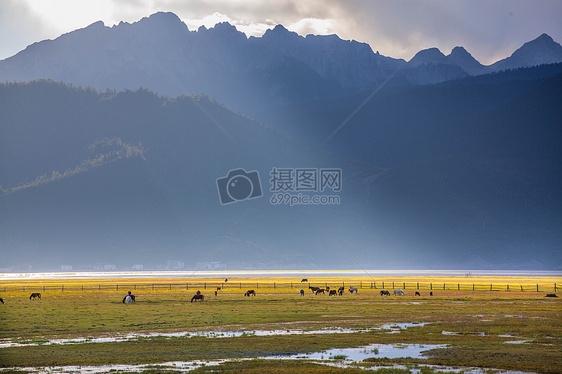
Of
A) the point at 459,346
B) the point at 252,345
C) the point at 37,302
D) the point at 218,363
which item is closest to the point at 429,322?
the point at 459,346

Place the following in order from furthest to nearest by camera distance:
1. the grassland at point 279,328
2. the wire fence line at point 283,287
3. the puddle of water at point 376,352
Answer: the wire fence line at point 283,287
the puddle of water at point 376,352
the grassland at point 279,328

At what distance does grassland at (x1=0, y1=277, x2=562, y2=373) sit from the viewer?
1197 inches

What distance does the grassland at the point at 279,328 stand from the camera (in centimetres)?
3041

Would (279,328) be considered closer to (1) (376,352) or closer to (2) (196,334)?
(2) (196,334)

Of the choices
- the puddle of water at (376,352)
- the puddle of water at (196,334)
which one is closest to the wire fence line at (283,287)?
the puddle of water at (196,334)

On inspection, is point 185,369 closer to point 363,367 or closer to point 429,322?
point 363,367

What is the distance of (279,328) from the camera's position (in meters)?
43.1

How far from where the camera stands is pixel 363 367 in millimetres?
28469

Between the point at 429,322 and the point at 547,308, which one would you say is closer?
the point at 429,322

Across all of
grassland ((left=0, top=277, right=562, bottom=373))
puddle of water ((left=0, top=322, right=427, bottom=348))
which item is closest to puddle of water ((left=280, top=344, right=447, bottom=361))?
grassland ((left=0, top=277, right=562, bottom=373))

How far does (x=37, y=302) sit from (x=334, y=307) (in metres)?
32.8

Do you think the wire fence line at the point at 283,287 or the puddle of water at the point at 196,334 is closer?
the puddle of water at the point at 196,334

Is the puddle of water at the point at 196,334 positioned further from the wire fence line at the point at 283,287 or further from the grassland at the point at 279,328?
the wire fence line at the point at 283,287

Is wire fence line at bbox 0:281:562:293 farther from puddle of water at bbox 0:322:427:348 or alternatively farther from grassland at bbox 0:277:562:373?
puddle of water at bbox 0:322:427:348
